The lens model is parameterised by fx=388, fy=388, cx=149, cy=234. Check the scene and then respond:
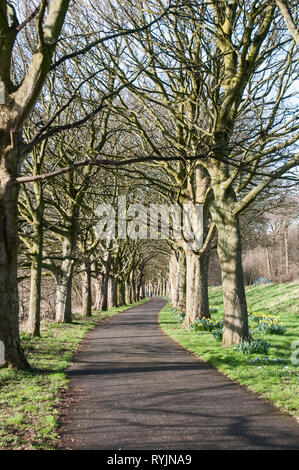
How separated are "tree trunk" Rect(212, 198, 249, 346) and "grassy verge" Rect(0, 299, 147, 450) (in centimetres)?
381

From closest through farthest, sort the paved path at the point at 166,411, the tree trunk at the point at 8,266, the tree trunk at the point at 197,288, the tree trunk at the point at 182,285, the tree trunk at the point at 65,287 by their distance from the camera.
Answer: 1. the paved path at the point at 166,411
2. the tree trunk at the point at 8,266
3. the tree trunk at the point at 197,288
4. the tree trunk at the point at 65,287
5. the tree trunk at the point at 182,285

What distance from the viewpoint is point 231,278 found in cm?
920

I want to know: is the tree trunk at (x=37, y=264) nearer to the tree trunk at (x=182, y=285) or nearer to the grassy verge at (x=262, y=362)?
the grassy verge at (x=262, y=362)

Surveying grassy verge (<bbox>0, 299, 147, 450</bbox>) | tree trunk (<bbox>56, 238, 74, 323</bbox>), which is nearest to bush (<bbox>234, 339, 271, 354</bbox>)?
grassy verge (<bbox>0, 299, 147, 450</bbox>)

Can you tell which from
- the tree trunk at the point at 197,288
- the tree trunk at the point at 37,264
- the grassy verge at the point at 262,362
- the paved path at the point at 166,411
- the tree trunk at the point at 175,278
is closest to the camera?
the paved path at the point at 166,411

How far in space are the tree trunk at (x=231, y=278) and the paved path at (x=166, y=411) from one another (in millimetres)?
1465

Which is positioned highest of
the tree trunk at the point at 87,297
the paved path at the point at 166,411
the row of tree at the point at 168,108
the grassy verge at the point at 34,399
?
the row of tree at the point at 168,108

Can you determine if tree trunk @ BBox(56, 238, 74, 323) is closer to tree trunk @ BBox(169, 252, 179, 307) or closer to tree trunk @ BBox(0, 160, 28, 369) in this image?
tree trunk @ BBox(0, 160, 28, 369)

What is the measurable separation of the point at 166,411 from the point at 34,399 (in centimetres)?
189

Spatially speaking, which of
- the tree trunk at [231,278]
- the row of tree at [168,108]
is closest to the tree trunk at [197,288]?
the row of tree at [168,108]

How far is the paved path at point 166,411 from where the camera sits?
392cm

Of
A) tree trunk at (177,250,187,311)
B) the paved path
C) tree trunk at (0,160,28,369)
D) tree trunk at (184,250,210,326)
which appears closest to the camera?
the paved path

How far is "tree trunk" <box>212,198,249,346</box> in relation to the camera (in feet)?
29.7

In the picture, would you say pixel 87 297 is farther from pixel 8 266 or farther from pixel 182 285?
pixel 8 266
